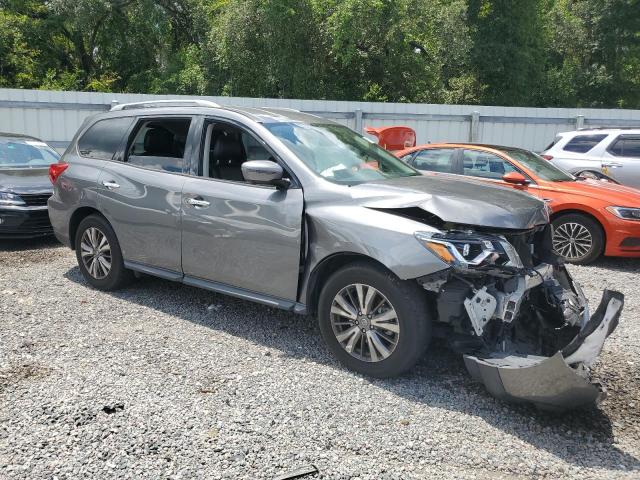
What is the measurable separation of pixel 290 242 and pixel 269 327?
1.07 metres

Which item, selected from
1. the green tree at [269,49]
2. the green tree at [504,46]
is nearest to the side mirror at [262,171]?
the green tree at [269,49]

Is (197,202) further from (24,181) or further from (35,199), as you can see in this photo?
(24,181)

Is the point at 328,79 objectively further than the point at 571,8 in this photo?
No

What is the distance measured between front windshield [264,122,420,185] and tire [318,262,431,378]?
2.67 feet

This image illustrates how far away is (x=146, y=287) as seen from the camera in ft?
19.9

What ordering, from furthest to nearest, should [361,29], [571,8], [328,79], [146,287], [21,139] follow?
[571,8] < [328,79] < [361,29] < [21,139] < [146,287]

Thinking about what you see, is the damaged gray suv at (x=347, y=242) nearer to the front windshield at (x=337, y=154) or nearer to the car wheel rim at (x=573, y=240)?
the front windshield at (x=337, y=154)

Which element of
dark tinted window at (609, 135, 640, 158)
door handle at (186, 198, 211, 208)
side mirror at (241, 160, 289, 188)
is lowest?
door handle at (186, 198, 211, 208)

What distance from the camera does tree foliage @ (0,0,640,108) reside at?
20.8 meters

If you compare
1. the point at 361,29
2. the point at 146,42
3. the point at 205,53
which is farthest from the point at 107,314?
the point at 146,42

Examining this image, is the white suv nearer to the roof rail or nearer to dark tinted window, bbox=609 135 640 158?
dark tinted window, bbox=609 135 640 158

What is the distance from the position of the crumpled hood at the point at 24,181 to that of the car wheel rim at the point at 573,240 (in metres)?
6.77

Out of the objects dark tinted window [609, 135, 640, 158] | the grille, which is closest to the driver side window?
the grille

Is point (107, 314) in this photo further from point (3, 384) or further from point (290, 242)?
point (290, 242)
